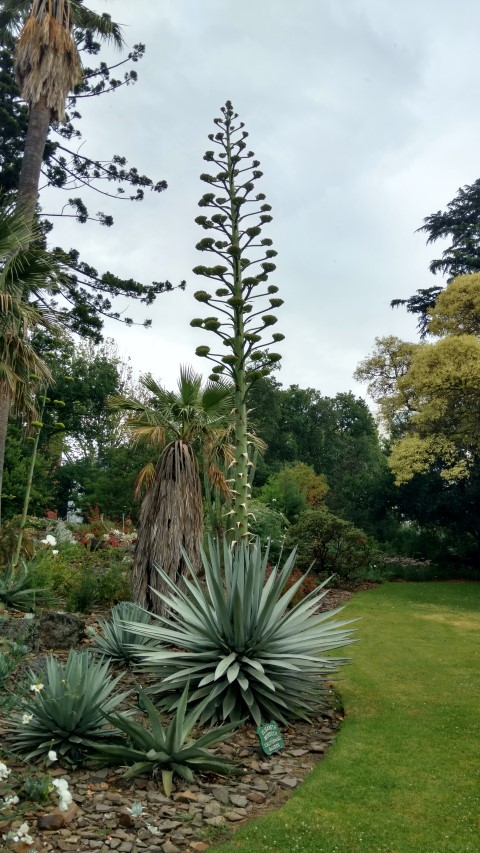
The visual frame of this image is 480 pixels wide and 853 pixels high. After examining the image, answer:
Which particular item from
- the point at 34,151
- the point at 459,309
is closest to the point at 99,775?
the point at 34,151

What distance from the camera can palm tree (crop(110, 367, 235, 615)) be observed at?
27.5ft

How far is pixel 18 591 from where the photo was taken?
313 inches

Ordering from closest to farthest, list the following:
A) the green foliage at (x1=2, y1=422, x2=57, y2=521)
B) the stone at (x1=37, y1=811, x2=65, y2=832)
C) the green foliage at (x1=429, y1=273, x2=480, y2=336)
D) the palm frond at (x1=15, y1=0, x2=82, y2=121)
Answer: the stone at (x1=37, y1=811, x2=65, y2=832)
the palm frond at (x1=15, y1=0, x2=82, y2=121)
the green foliage at (x1=429, y1=273, x2=480, y2=336)
the green foliage at (x1=2, y1=422, x2=57, y2=521)

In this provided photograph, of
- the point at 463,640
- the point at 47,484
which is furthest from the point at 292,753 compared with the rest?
the point at 47,484

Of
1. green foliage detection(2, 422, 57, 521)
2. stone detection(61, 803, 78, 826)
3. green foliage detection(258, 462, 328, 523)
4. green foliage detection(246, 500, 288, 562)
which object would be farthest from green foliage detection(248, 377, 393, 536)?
stone detection(61, 803, 78, 826)

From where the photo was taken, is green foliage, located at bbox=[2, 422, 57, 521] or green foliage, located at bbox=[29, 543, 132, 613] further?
green foliage, located at bbox=[2, 422, 57, 521]

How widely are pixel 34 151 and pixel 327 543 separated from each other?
10.7 metres

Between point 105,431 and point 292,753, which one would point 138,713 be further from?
point 105,431

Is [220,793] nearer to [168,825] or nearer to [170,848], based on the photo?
[168,825]

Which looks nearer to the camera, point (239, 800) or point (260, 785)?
point (239, 800)

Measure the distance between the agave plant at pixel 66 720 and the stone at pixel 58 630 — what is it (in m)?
2.13

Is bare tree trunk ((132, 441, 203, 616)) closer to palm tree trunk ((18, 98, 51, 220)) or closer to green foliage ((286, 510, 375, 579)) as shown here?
green foliage ((286, 510, 375, 579))

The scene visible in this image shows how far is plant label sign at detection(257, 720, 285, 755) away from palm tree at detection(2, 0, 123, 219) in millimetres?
12135

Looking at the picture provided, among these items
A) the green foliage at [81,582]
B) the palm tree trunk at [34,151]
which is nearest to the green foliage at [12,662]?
the green foliage at [81,582]
